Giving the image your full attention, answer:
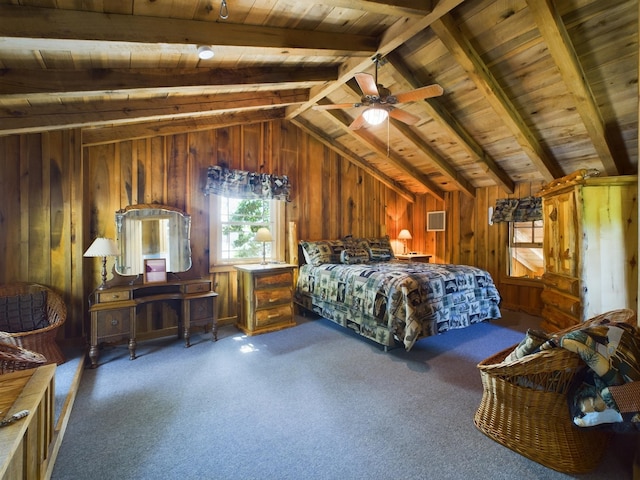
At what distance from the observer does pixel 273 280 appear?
396 centimetres

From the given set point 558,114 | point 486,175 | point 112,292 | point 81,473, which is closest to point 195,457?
point 81,473

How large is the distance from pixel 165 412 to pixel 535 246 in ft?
16.9

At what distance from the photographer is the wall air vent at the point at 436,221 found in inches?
231

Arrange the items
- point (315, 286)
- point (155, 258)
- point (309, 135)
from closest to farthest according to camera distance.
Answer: point (155, 258) → point (315, 286) → point (309, 135)

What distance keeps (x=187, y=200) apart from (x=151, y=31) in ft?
7.45

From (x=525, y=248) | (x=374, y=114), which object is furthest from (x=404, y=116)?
(x=525, y=248)

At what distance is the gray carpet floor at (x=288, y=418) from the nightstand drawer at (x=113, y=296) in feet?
1.91

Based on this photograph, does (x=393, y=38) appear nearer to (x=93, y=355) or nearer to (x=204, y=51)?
(x=204, y=51)

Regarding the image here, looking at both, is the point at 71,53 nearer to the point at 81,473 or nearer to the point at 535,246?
the point at 81,473

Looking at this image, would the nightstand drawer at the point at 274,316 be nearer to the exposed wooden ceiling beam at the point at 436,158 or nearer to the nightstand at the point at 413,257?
the nightstand at the point at 413,257

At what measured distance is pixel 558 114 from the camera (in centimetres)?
331

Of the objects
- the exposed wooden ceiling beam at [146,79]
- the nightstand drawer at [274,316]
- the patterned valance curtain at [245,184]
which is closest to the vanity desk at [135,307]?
the nightstand drawer at [274,316]

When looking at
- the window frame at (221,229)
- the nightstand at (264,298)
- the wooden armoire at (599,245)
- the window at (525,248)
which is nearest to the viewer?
the wooden armoire at (599,245)

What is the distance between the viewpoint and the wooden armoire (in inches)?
122
